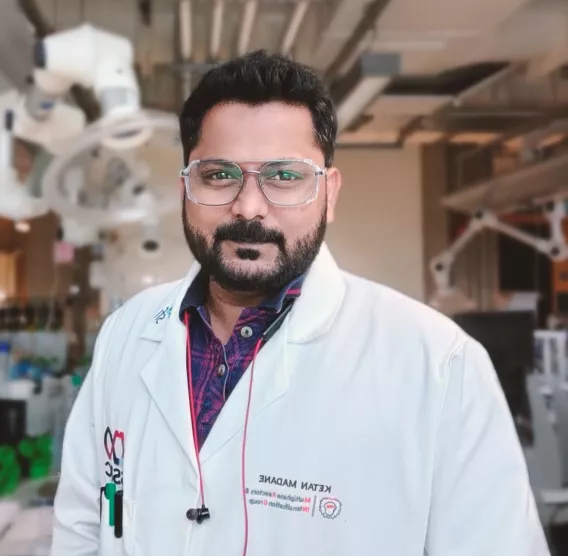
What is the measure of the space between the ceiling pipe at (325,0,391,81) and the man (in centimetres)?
145

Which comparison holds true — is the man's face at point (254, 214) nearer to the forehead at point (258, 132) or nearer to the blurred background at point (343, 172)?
A: the forehead at point (258, 132)

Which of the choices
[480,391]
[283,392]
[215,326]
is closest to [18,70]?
[215,326]

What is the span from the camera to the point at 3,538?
1664 millimetres

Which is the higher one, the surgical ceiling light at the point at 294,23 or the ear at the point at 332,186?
the surgical ceiling light at the point at 294,23

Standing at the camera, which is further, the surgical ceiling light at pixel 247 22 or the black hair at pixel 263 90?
the surgical ceiling light at pixel 247 22

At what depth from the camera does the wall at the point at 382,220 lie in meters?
3.60

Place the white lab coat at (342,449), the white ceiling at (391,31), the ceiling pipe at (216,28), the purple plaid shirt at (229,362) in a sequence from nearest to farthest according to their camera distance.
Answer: the white lab coat at (342,449) < the purple plaid shirt at (229,362) < the ceiling pipe at (216,28) < the white ceiling at (391,31)

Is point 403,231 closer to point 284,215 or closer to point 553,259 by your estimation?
point 553,259

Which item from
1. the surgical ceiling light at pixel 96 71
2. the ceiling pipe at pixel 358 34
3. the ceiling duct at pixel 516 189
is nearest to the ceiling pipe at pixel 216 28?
the surgical ceiling light at pixel 96 71

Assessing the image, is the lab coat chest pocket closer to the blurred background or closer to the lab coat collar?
the lab coat collar

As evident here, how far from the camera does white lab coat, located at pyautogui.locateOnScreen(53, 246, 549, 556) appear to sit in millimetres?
837

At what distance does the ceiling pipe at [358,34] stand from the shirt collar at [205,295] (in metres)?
1.52

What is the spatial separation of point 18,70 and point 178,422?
87.3 inches

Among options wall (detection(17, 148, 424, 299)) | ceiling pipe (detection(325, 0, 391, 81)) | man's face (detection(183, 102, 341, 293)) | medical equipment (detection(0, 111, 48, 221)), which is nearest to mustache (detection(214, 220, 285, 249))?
man's face (detection(183, 102, 341, 293))
